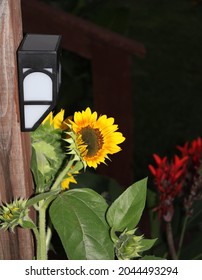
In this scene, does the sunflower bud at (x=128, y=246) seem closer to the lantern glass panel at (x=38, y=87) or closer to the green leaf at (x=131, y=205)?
the green leaf at (x=131, y=205)

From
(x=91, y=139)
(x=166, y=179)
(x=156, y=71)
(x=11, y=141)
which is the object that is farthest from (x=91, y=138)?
(x=156, y=71)

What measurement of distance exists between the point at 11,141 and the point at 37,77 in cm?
9

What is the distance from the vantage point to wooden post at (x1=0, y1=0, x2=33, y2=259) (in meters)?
0.75

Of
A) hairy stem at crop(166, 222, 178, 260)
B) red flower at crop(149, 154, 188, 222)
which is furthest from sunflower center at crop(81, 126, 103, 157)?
hairy stem at crop(166, 222, 178, 260)

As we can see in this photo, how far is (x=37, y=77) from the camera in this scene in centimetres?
79

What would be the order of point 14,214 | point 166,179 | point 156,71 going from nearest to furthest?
point 14,214
point 166,179
point 156,71

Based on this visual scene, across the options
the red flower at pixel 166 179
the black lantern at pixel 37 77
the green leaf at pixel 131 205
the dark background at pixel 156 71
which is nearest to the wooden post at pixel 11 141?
the black lantern at pixel 37 77

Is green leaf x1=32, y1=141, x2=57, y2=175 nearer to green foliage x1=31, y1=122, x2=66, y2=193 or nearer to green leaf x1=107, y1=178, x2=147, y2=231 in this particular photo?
green foliage x1=31, y1=122, x2=66, y2=193

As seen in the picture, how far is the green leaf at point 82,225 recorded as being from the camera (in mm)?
799

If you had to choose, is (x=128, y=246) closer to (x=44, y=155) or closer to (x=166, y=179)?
(x=44, y=155)

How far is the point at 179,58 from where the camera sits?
220 inches

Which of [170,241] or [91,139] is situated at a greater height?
[91,139]

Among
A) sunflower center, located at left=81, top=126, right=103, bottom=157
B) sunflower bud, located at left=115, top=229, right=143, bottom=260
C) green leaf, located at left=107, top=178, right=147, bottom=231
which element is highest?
sunflower center, located at left=81, top=126, right=103, bottom=157

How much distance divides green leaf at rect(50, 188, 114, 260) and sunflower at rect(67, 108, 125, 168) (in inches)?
2.1
